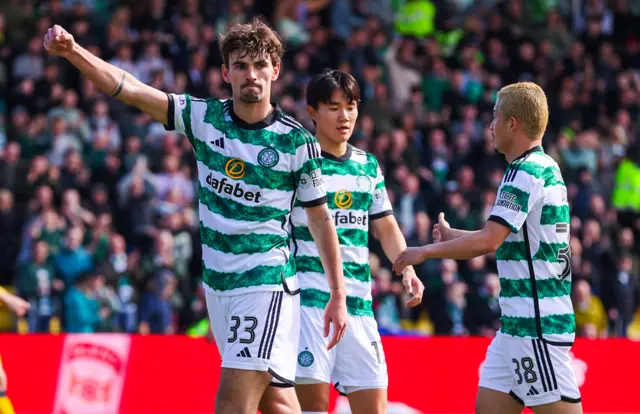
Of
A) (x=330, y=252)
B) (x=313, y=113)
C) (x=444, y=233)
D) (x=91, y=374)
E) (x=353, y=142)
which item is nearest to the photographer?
(x=330, y=252)

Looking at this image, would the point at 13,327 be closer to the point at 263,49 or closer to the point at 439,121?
the point at 439,121

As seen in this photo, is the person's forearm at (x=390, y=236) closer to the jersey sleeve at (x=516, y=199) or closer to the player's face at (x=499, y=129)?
the player's face at (x=499, y=129)

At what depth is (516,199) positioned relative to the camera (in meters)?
6.16

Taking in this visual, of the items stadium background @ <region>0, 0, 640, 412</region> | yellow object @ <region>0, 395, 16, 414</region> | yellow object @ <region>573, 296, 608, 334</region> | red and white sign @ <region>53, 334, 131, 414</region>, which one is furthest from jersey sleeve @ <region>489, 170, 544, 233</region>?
yellow object @ <region>573, 296, 608, 334</region>

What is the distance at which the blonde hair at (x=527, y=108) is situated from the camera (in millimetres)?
6375

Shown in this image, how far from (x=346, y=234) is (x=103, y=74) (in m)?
2.22

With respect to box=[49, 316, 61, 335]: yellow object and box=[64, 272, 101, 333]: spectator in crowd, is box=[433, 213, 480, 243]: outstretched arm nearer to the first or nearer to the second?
box=[64, 272, 101, 333]: spectator in crowd

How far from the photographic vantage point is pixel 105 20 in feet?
60.2

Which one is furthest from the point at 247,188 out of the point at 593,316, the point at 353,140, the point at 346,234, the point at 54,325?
the point at 353,140

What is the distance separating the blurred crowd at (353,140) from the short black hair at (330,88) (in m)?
7.15

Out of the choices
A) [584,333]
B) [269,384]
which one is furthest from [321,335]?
[584,333]

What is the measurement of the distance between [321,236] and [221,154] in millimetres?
714

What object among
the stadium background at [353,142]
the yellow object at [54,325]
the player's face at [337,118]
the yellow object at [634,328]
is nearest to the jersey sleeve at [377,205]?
the player's face at [337,118]

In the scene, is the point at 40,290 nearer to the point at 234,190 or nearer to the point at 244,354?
the point at 234,190
